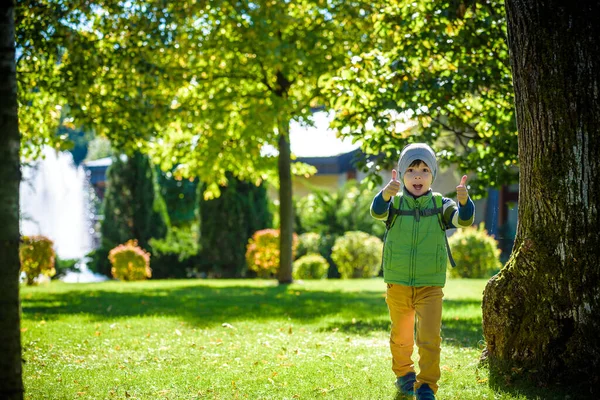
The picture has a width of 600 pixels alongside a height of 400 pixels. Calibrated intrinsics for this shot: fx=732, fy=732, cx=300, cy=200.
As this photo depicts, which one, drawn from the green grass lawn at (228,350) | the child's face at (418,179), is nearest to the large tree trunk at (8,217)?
the green grass lawn at (228,350)

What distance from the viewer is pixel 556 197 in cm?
500

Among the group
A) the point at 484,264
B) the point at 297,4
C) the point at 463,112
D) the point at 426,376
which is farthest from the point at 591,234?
the point at 484,264

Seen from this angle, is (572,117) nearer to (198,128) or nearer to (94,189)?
(198,128)

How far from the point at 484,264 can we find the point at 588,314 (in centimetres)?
1527

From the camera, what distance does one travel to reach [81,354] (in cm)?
664

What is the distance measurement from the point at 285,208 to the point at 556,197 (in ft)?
39.5

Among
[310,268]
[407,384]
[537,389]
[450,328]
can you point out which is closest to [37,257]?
[310,268]

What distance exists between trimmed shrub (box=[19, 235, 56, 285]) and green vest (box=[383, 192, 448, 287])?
1560 cm

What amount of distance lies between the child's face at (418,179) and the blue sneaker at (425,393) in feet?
4.13

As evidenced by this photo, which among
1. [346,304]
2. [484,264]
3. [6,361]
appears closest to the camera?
[6,361]

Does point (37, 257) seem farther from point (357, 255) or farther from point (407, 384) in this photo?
point (407, 384)

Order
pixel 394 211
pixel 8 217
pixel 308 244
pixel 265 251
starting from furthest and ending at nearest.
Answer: pixel 308 244, pixel 265 251, pixel 394 211, pixel 8 217

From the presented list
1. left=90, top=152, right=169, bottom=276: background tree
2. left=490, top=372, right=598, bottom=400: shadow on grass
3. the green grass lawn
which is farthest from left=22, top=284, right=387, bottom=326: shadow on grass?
left=90, top=152, right=169, bottom=276: background tree

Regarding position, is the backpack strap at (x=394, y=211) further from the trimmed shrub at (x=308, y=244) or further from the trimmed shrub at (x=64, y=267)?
the trimmed shrub at (x=64, y=267)
